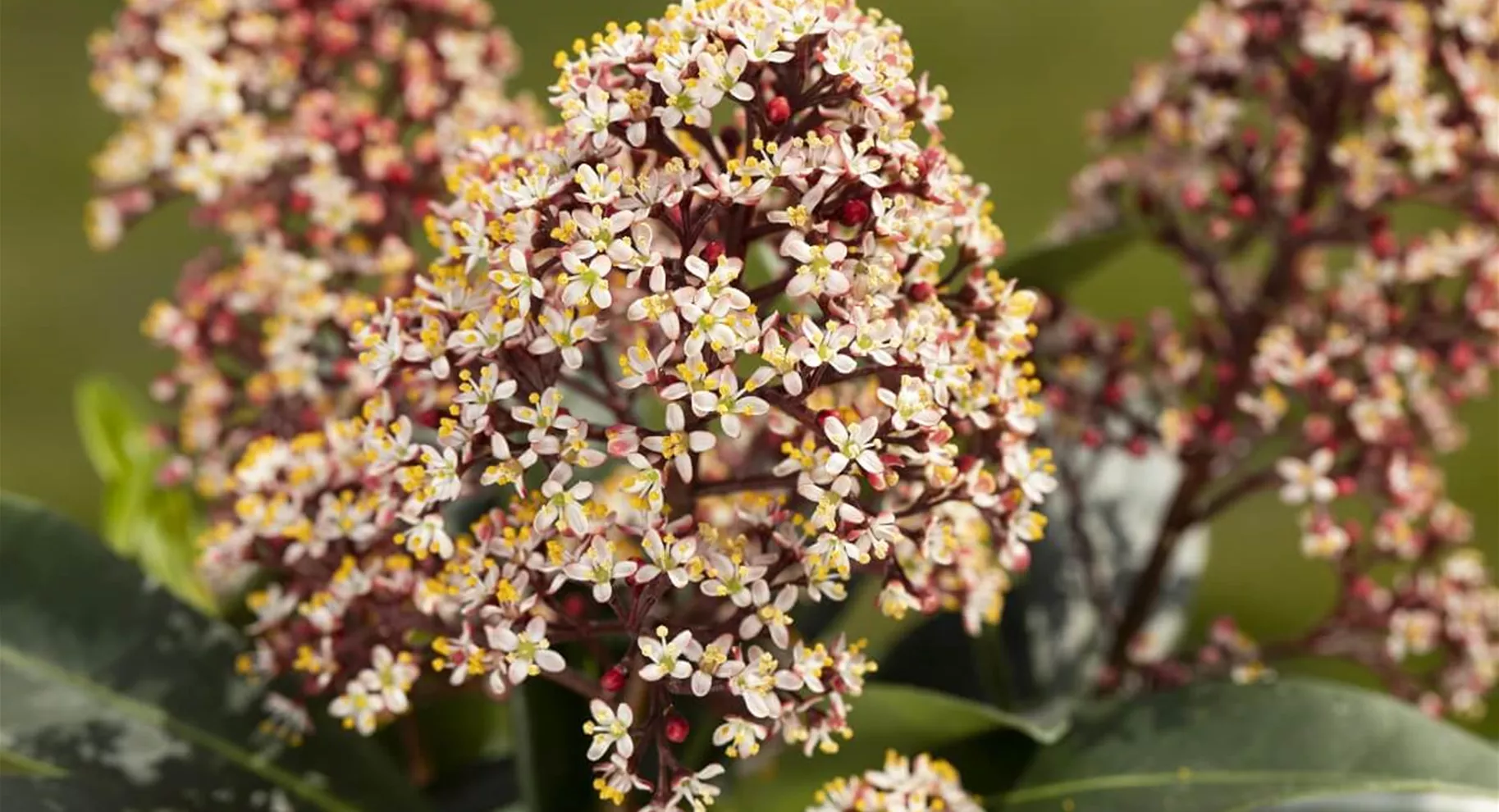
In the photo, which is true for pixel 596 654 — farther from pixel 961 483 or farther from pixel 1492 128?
pixel 1492 128

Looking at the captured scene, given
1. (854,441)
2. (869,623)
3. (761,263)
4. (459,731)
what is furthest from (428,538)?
(869,623)

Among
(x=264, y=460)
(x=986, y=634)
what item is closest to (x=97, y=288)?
(x=264, y=460)

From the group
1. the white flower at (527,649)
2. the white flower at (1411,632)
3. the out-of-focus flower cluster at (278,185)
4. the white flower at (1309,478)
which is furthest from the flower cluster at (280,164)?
the white flower at (1411,632)

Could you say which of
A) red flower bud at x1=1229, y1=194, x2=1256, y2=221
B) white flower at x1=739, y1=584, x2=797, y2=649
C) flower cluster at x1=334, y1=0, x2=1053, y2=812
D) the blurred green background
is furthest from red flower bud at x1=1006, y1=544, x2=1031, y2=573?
the blurred green background

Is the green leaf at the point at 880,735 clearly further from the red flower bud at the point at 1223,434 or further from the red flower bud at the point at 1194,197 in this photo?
the red flower bud at the point at 1194,197

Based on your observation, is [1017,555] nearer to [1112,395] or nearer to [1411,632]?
[1112,395]

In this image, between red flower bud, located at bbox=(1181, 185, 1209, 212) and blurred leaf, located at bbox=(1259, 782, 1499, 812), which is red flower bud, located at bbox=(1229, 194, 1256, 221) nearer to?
red flower bud, located at bbox=(1181, 185, 1209, 212)

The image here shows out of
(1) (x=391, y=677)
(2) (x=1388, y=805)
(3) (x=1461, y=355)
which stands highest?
(3) (x=1461, y=355)
